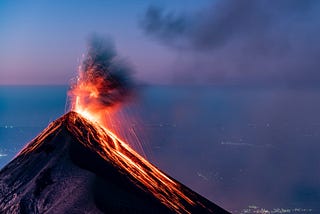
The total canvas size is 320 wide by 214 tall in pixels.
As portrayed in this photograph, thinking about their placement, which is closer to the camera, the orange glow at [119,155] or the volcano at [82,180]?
the volcano at [82,180]

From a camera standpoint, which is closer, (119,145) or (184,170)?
(119,145)

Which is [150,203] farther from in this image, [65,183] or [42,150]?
[42,150]

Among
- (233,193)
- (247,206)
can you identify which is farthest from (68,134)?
(233,193)

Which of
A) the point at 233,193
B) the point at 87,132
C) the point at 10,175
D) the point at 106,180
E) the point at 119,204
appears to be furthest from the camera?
the point at 233,193

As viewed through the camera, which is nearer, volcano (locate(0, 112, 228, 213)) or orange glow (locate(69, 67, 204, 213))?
volcano (locate(0, 112, 228, 213))

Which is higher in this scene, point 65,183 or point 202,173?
point 202,173

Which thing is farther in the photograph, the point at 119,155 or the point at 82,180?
the point at 119,155

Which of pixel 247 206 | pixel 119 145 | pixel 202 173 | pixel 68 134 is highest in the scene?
pixel 202 173

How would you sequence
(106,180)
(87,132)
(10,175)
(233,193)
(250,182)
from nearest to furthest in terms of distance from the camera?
(106,180) → (10,175) → (87,132) → (233,193) → (250,182)
